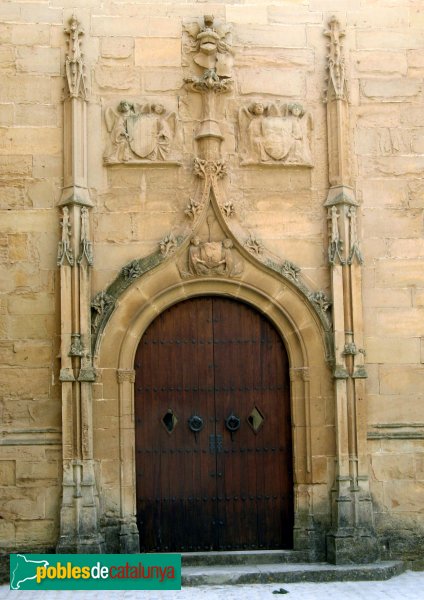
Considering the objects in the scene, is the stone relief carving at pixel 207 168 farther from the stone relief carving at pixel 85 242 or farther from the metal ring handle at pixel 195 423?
the metal ring handle at pixel 195 423

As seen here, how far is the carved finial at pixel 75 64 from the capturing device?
40.2 feet

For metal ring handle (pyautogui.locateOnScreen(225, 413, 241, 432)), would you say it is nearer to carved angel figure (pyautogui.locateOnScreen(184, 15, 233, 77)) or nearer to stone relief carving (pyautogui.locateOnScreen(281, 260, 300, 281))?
stone relief carving (pyautogui.locateOnScreen(281, 260, 300, 281))

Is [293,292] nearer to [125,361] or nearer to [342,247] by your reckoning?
[342,247]

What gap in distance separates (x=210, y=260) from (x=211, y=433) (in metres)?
1.89

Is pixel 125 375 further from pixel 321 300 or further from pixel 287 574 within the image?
pixel 287 574

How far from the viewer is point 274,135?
12516mm

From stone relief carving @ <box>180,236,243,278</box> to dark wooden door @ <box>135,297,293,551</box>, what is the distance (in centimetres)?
36

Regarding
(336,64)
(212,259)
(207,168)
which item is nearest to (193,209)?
(207,168)

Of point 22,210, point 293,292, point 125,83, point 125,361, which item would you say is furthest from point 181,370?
point 125,83

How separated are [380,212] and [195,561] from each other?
4.33m

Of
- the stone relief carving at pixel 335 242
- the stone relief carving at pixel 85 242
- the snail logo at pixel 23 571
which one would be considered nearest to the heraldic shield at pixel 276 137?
the stone relief carving at pixel 335 242

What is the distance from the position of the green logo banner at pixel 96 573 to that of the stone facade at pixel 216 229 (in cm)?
58

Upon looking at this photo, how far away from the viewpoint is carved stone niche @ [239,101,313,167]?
1252 cm

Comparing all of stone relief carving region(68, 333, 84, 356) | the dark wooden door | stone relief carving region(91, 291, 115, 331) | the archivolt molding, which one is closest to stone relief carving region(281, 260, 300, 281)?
the archivolt molding
